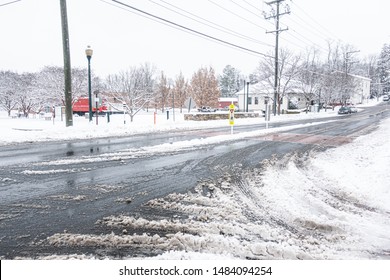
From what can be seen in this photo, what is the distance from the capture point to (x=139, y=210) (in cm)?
411

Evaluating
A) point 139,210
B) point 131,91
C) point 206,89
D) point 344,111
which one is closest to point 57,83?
point 131,91

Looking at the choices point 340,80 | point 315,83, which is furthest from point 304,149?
point 340,80

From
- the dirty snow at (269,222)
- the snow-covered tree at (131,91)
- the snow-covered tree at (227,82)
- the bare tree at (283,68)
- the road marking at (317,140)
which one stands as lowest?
the dirty snow at (269,222)

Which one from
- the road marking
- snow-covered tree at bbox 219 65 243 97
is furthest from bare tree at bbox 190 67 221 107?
snow-covered tree at bbox 219 65 243 97

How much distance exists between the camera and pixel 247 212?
13.4 feet

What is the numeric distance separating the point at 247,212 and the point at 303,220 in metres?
0.80

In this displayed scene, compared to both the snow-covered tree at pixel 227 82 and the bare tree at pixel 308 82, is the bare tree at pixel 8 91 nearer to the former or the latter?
the bare tree at pixel 308 82

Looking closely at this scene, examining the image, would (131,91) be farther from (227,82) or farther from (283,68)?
(227,82)

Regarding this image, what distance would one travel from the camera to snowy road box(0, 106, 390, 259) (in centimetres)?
308

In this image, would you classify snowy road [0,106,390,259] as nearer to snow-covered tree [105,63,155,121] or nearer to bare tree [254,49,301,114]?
snow-covered tree [105,63,155,121]

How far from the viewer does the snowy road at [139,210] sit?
3.08 meters

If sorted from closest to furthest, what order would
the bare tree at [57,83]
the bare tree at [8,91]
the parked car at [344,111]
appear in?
the bare tree at [57,83] < the parked car at [344,111] < the bare tree at [8,91]

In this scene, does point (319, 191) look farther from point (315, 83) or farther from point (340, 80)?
point (340, 80)

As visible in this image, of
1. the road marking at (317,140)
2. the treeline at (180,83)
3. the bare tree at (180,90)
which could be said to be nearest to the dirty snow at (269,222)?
the road marking at (317,140)
